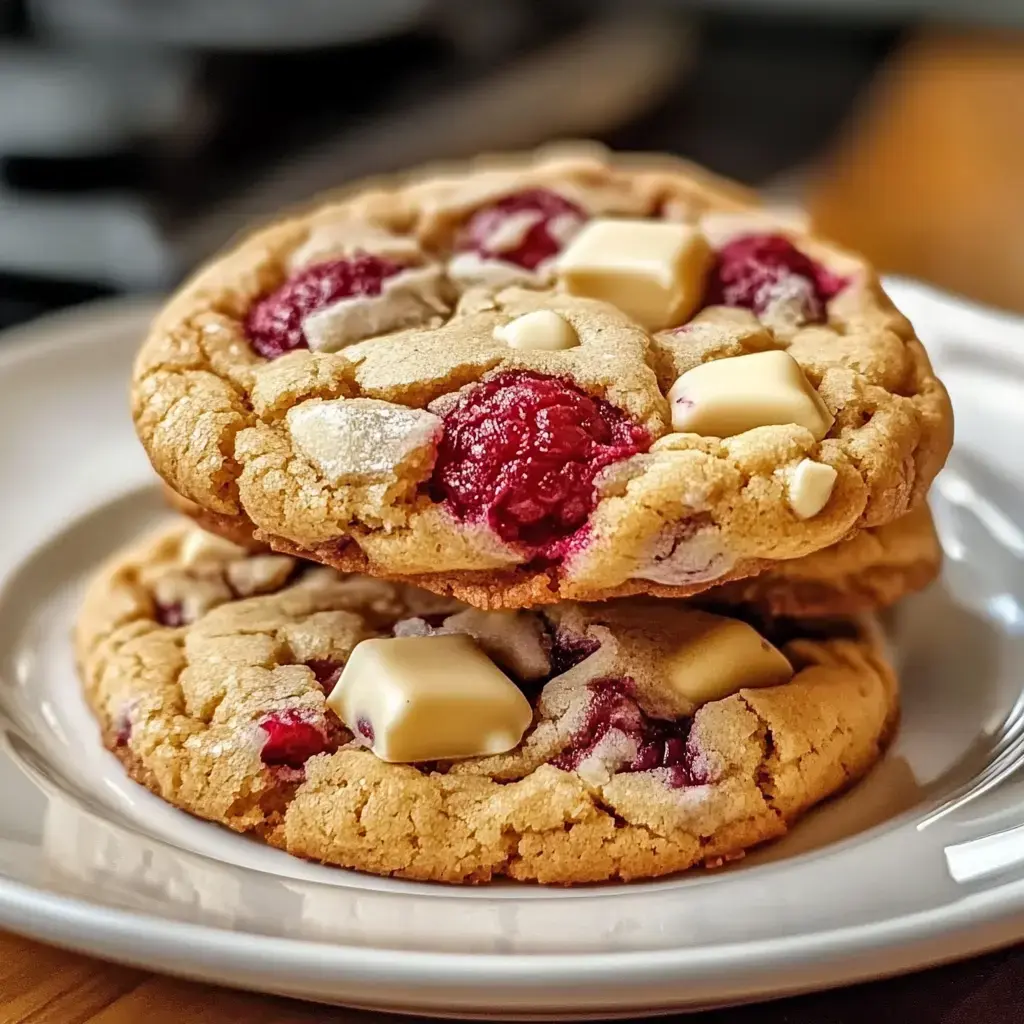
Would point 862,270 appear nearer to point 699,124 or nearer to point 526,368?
point 526,368

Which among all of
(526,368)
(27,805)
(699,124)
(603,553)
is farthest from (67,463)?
(699,124)

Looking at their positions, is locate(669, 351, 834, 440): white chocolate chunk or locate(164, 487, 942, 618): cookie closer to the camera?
locate(669, 351, 834, 440): white chocolate chunk

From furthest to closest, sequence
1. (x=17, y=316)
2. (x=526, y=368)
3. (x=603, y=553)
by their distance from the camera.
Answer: (x=17, y=316) < (x=526, y=368) < (x=603, y=553)

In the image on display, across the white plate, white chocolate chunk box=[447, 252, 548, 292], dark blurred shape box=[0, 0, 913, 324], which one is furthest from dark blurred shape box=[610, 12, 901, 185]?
the white plate

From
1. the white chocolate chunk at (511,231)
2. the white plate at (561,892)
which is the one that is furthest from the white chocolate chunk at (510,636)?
the white chocolate chunk at (511,231)

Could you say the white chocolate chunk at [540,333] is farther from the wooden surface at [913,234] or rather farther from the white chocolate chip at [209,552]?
the wooden surface at [913,234]

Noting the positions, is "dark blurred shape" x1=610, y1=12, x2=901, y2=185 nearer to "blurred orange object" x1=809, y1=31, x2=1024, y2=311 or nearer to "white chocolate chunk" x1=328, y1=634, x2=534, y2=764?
"blurred orange object" x1=809, y1=31, x2=1024, y2=311
